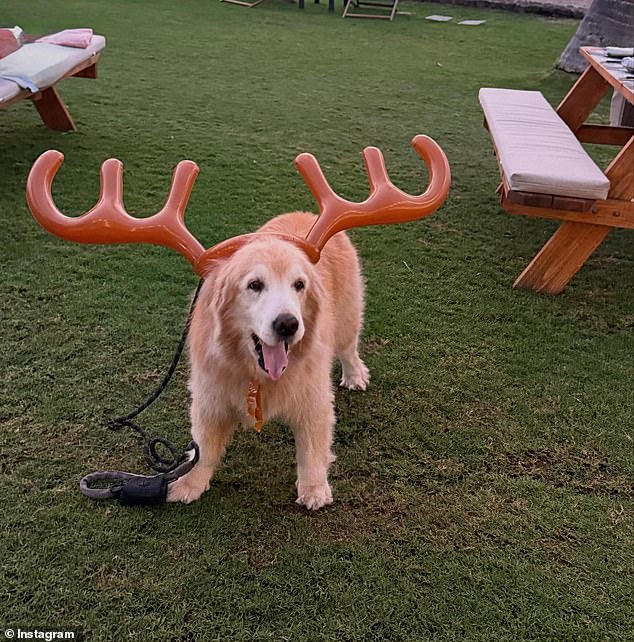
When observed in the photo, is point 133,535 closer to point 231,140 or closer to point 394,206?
point 394,206

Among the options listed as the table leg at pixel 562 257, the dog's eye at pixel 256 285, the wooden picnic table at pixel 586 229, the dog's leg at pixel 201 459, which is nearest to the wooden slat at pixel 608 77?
the wooden picnic table at pixel 586 229

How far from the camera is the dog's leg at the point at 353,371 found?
2513 millimetres

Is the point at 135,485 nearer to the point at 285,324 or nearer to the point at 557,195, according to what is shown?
the point at 285,324

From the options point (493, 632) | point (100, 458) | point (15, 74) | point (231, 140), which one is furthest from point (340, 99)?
point (493, 632)

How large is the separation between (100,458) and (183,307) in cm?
96

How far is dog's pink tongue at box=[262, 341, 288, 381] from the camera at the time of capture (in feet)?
5.52

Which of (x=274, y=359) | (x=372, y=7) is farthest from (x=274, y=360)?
(x=372, y=7)

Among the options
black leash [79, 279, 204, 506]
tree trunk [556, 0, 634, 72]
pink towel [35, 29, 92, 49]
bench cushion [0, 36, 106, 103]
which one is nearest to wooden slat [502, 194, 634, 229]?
black leash [79, 279, 204, 506]

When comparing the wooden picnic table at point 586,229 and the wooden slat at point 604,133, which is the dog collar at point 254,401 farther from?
the wooden slat at point 604,133

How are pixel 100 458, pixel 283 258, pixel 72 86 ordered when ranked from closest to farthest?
pixel 283 258, pixel 100 458, pixel 72 86

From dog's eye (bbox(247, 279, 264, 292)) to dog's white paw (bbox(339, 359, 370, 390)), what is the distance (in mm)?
991

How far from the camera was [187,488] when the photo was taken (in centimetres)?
200

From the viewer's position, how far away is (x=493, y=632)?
1.68 metres

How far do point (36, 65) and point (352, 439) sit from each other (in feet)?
11.2
